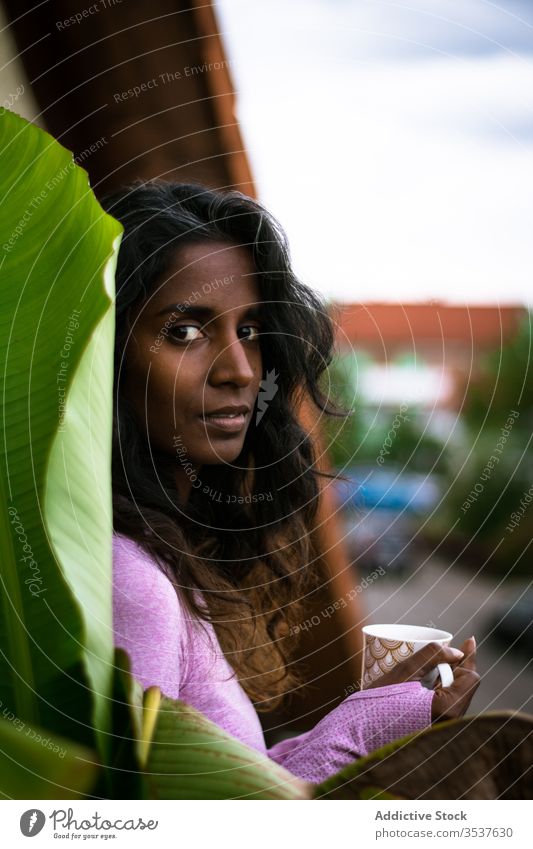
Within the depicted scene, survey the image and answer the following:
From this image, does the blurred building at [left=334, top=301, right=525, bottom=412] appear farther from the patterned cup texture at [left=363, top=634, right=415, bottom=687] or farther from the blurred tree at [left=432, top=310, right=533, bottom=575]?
the patterned cup texture at [left=363, top=634, right=415, bottom=687]

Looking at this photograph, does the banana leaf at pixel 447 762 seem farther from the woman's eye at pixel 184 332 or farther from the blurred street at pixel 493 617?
the woman's eye at pixel 184 332

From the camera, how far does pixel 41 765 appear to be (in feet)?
1.13

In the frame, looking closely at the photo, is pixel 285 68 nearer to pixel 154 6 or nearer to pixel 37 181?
pixel 154 6

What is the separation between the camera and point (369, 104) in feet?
2.06

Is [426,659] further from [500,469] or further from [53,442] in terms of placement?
[500,469]

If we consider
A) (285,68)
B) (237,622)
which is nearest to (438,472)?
(237,622)

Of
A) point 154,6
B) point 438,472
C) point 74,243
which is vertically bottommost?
point 438,472

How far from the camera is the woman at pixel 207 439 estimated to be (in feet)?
1.62

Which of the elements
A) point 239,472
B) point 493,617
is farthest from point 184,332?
point 493,617

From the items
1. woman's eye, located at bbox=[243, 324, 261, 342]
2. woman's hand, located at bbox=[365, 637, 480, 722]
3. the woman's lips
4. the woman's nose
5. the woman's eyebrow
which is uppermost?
the woman's eyebrow

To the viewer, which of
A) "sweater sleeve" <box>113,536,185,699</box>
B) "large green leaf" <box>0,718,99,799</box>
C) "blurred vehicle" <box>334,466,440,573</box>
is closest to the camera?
"large green leaf" <box>0,718,99,799</box>

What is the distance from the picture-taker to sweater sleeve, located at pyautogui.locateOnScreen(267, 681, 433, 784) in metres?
0.49


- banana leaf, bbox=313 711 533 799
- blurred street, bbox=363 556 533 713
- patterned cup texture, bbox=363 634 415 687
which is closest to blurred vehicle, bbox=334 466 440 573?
blurred street, bbox=363 556 533 713

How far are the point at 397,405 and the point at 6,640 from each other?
0.34 meters
